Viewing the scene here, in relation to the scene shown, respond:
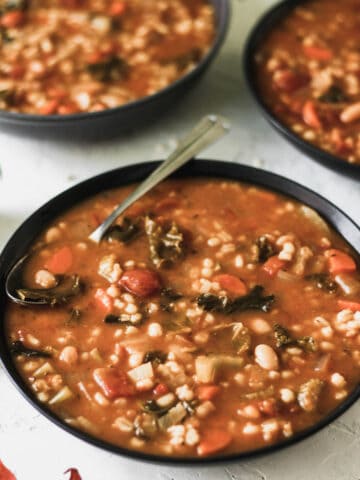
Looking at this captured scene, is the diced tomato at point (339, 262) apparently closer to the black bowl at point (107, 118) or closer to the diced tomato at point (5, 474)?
the black bowl at point (107, 118)

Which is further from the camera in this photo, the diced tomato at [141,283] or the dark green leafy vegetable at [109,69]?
the dark green leafy vegetable at [109,69]

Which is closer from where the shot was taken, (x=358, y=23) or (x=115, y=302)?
(x=115, y=302)

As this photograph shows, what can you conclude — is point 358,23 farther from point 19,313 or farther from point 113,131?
point 19,313

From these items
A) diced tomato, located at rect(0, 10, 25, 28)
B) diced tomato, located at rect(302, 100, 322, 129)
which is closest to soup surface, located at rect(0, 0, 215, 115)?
diced tomato, located at rect(0, 10, 25, 28)

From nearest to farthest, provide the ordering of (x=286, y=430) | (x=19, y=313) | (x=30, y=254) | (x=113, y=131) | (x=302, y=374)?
(x=286, y=430) → (x=302, y=374) → (x=19, y=313) → (x=30, y=254) → (x=113, y=131)

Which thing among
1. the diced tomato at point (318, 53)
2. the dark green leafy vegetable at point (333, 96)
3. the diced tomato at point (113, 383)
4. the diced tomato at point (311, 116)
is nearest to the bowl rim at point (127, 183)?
the diced tomato at point (113, 383)

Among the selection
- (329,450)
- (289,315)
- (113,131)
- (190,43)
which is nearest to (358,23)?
(190,43)
